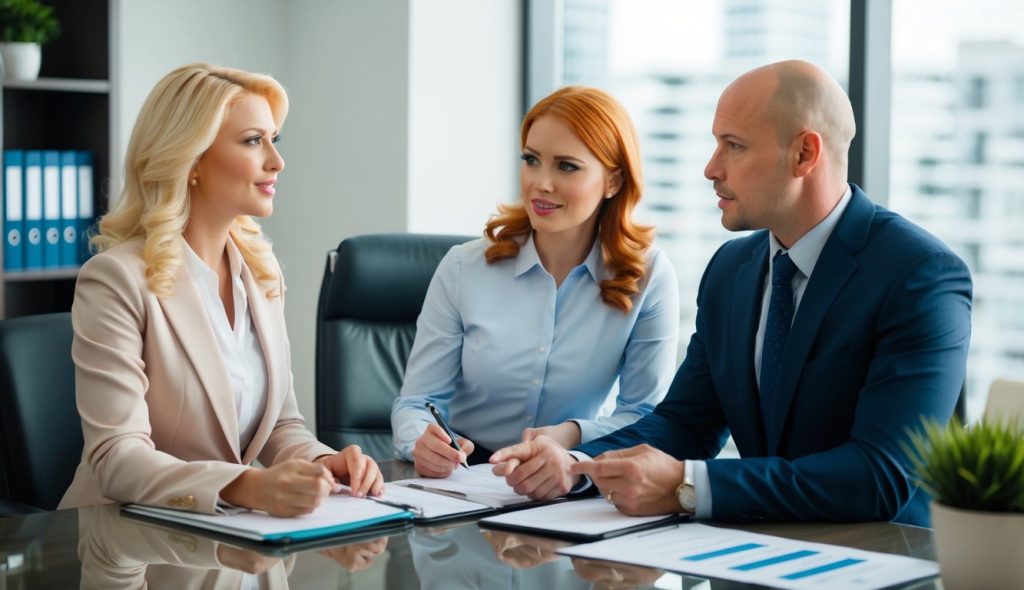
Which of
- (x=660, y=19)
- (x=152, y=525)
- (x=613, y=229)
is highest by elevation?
(x=660, y=19)

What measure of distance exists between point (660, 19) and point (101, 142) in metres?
1.89

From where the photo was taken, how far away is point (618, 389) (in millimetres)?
2645

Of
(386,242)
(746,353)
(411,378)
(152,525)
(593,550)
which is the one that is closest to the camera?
(593,550)

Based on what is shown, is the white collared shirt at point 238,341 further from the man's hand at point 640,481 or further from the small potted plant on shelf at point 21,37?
the small potted plant on shelf at point 21,37

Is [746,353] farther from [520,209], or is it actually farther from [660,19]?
[660,19]

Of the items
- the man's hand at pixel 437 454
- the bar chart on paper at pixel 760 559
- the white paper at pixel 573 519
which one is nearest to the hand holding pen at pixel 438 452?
the man's hand at pixel 437 454

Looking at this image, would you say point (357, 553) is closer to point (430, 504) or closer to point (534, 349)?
point (430, 504)

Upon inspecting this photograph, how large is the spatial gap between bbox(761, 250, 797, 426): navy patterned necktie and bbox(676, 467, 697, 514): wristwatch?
30cm

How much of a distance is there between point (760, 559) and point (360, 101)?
3211mm

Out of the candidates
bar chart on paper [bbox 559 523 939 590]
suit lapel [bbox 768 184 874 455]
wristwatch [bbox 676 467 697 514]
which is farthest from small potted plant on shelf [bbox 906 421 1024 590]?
suit lapel [bbox 768 184 874 455]

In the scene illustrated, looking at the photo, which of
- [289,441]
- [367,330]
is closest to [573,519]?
[289,441]

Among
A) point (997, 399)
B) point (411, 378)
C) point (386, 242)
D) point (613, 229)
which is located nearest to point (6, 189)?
point (386, 242)

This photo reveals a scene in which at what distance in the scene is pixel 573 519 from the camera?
65.4 inches

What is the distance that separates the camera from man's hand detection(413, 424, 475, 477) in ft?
6.31
